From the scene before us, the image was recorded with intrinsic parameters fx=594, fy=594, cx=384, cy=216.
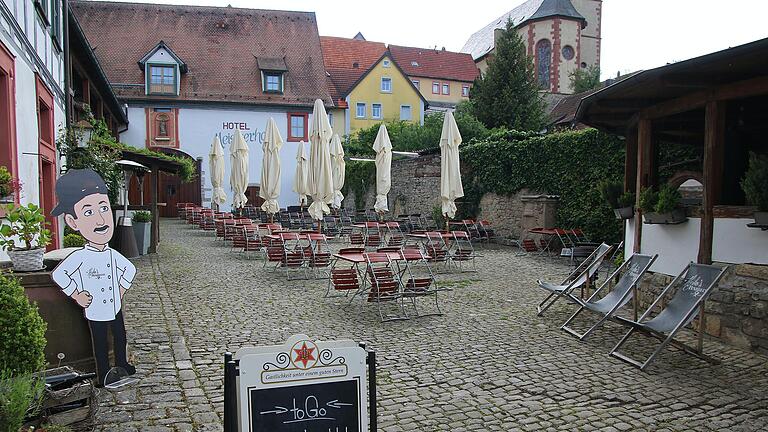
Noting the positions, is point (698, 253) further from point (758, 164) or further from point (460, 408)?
point (460, 408)

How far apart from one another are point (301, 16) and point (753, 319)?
32291 mm

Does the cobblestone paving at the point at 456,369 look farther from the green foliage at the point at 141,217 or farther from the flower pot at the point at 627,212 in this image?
the green foliage at the point at 141,217

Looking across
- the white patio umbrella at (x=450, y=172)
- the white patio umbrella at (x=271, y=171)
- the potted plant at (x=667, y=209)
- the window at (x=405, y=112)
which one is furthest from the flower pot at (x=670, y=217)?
the window at (x=405, y=112)

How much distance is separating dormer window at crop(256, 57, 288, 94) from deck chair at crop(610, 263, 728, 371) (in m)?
27.5

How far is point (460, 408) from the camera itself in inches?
167

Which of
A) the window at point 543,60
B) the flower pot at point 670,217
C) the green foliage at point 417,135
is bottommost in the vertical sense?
the flower pot at point 670,217

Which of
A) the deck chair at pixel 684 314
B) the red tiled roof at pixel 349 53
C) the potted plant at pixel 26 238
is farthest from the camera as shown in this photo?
the red tiled roof at pixel 349 53

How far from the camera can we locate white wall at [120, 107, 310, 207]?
2936 cm

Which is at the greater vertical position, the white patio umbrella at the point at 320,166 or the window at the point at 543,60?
the window at the point at 543,60

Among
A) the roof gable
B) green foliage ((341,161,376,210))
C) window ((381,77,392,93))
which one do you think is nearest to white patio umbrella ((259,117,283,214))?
green foliage ((341,161,376,210))

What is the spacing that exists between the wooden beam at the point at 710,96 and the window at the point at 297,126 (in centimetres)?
2458

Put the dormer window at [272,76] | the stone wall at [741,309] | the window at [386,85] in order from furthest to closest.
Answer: the window at [386,85] < the dormer window at [272,76] < the stone wall at [741,309]

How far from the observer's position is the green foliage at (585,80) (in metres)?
42.0

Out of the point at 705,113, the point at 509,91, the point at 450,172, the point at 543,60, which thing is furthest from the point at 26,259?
the point at 543,60
